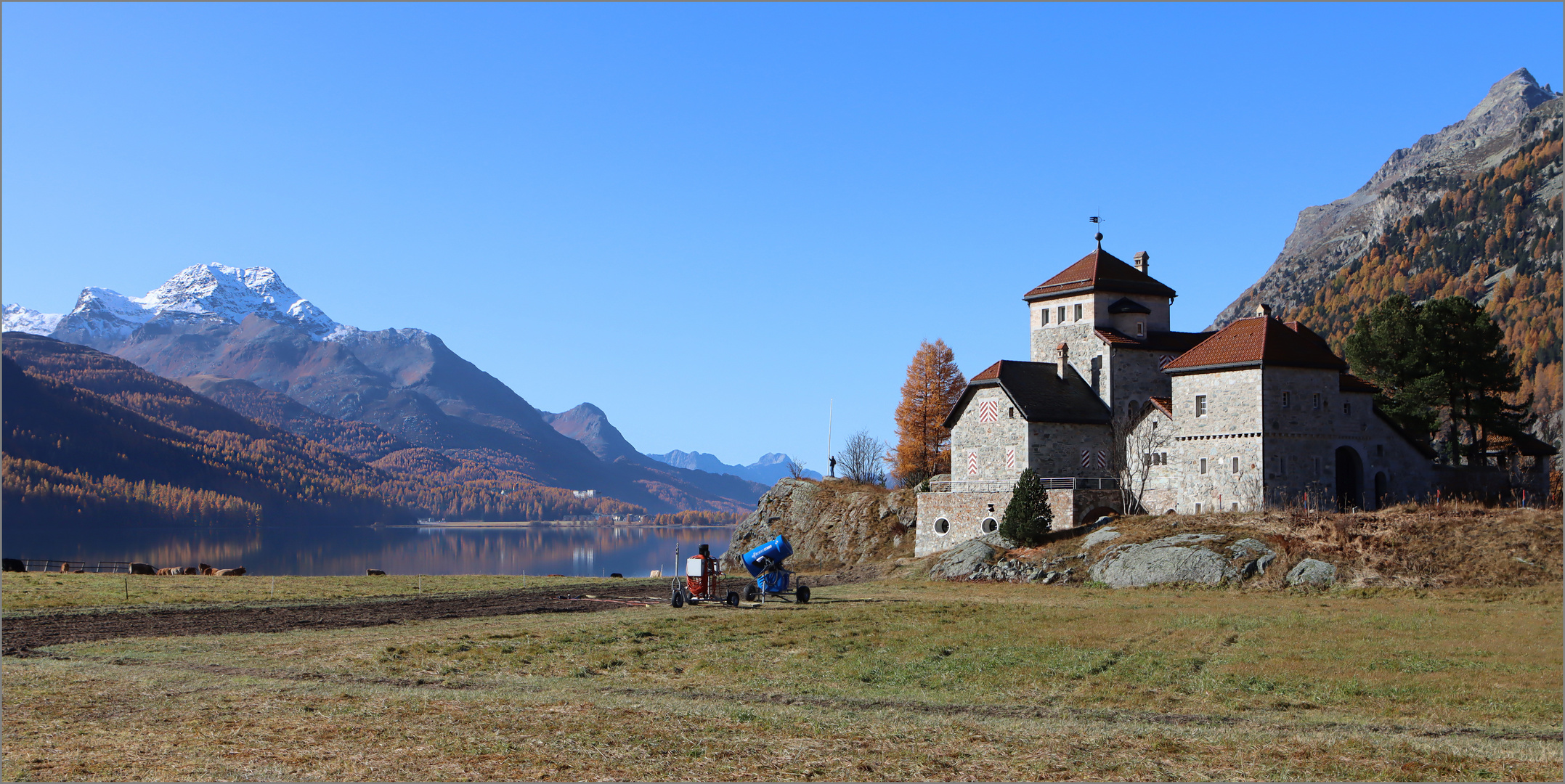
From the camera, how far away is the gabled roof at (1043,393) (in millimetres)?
63812

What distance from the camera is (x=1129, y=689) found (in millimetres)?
23234

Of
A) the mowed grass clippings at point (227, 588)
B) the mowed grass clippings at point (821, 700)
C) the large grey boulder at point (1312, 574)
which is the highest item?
the large grey boulder at point (1312, 574)

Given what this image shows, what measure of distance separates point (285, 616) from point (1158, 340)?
48.5m

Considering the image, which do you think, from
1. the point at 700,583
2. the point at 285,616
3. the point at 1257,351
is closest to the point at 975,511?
the point at 1257,351

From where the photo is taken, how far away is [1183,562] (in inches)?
1932

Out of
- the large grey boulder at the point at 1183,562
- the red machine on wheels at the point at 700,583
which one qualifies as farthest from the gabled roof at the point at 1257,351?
the red machine on wheels at the point at 700,583

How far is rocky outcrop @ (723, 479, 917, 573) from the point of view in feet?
238

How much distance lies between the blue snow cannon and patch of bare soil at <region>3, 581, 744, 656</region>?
15.5 feet

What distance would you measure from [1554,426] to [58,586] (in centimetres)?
13426

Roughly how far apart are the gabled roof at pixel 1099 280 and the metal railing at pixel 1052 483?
11306mm

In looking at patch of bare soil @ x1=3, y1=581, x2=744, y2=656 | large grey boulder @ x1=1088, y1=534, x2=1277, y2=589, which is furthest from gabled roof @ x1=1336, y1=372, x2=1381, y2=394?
patch of bare soil @ x1=3, y1=581, x2=744, y2=656

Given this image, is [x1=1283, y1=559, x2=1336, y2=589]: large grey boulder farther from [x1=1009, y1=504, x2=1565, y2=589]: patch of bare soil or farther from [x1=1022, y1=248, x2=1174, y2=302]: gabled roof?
[x1=1022, y1=248, x2=1174, y2=302]: gabled roof

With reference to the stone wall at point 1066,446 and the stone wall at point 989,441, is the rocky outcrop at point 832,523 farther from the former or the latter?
the stone wall at point 1066,446

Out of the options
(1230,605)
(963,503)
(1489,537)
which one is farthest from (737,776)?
(963,503)
